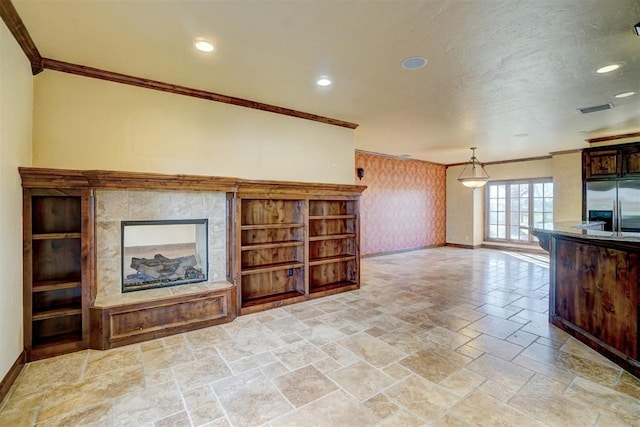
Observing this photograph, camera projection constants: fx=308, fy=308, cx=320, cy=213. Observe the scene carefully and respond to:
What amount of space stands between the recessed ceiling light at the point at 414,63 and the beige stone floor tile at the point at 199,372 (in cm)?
328

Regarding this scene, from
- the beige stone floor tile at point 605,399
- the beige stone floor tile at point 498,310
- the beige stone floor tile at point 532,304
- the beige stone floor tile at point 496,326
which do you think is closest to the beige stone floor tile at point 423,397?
the beige stone floor tile at point 605,399

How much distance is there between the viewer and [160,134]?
3.58 meters

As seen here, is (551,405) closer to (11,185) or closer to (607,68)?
(607,68)

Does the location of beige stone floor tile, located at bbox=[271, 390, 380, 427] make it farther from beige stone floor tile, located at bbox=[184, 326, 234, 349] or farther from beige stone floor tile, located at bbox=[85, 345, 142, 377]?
beige stone floor tile, located at bbox=[85, 345, 142, 377]

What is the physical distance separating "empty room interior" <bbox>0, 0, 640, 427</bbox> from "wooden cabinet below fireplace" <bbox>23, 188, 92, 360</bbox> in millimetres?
20

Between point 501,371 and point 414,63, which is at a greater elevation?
point 414,63

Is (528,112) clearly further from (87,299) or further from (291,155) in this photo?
(87,299)

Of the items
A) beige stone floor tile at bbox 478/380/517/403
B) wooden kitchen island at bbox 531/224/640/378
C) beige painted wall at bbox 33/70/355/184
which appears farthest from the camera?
beige painted wall at bbox 33/70/355/184

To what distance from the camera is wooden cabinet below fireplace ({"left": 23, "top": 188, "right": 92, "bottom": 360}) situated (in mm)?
2740

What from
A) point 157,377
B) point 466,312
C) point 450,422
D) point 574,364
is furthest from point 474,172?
point 157,377

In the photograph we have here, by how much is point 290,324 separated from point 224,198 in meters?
1.74

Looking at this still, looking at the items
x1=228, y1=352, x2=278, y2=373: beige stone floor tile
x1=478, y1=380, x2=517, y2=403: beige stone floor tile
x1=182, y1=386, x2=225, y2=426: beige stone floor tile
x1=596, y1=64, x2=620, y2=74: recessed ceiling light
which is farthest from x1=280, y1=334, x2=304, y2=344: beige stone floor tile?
x1=596, y1=64, x2=620, y2=74: recessed ceiling light

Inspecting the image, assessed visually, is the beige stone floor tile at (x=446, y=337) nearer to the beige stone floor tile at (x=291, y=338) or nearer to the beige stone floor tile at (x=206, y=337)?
the beige stone floor tile at (x=291, y=338)

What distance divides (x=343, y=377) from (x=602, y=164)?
24.3 feet
